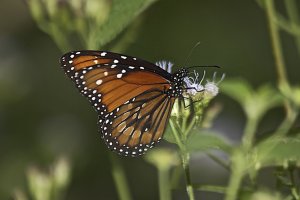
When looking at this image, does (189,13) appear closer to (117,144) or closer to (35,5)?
(35,5)

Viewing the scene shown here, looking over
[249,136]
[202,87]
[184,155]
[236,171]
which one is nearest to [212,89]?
[202,87]

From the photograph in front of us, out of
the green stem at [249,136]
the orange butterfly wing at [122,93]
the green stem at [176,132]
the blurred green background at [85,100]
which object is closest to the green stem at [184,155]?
the green stem at [176,132]

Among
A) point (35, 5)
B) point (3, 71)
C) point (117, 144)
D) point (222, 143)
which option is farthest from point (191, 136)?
point (3, 71)

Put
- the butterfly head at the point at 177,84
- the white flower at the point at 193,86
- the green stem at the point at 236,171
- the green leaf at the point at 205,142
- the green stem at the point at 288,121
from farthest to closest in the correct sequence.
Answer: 1. the butterfly head at the point at 177,84
2. the white flower at the point at 193,86
3. the green stem at the point at 288,121
4. the green leaf at the point at 205,142
5. the green stem at the point at 236,171

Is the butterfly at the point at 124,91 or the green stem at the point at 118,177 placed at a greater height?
the butterfly at the point at 124,91

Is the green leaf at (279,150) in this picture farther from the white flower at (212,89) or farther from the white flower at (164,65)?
the white flower at (164,65)
